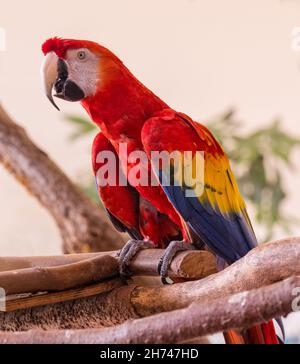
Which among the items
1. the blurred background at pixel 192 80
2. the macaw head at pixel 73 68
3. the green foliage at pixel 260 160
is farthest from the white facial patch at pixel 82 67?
the green foliage at pixel 260 160

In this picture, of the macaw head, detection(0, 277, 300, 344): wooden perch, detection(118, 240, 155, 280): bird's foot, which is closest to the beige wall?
the macaw head

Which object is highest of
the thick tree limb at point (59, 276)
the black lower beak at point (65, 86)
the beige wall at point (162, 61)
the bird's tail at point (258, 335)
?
the beige wall at point (162, 61)

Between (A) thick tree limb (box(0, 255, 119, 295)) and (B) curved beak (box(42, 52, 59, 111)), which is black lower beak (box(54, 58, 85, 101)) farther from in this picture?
(A) thick tree limb (box(0, 255, 119, 295))

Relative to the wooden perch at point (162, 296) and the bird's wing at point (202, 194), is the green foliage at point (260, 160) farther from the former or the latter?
the wooden perch at point (162, 296)

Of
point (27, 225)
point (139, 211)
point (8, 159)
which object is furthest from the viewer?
point (27, 225)

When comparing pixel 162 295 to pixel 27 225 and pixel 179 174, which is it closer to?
pixel 179 174

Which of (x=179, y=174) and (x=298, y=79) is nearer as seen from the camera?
(x=179, y=174)

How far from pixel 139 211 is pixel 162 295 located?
183mm

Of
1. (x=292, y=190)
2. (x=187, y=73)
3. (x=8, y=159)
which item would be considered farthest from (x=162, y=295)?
(x=292, y=190)

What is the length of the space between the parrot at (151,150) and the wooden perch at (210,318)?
0.21 meters

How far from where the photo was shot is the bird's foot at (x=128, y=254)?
0.72 m

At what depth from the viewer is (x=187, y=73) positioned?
48.4 inches

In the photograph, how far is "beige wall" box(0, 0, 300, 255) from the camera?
110cm

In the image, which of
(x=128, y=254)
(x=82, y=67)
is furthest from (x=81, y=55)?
(x=128, y=254)
